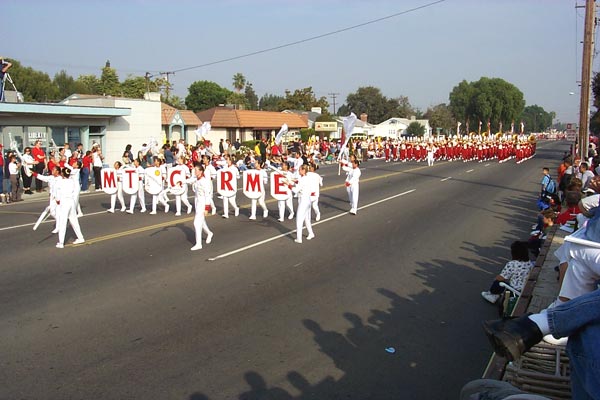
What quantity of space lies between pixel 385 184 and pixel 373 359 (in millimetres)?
21250

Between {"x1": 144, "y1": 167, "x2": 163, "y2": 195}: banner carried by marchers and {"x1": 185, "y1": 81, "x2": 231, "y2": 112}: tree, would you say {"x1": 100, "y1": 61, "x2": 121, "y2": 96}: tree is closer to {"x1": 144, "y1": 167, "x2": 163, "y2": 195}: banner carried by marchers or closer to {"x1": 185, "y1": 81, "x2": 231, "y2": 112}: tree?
{"x1": 185, "y1": 81, "x2": 231, "y2": 112}: tree

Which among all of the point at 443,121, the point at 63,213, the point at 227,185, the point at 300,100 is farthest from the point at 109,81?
the point at 63,213

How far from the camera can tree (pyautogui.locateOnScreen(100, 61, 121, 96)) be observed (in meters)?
77.6

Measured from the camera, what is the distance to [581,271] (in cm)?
436

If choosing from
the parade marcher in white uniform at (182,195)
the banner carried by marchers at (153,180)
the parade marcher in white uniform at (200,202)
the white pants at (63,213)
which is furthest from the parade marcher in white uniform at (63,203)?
the banner carried by marchers at (153,180)

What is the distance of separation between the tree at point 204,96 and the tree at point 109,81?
13322 mm

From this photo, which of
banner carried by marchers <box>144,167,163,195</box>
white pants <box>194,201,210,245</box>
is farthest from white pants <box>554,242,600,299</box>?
banner carried by marchers <box>144,167,163,195</box>

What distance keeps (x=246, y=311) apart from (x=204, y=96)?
86109mm

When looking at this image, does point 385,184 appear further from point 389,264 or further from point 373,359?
point 373,359

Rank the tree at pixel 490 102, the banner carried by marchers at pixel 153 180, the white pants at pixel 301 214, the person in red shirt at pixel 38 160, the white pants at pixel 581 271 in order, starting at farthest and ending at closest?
1. the tree at pixel 490 102
2. the person in red shirt at pixel 38 160
3. the banner carried by marchers at pixel 153 180
4. the white pants at pixel 301 214
5. the white pants at pixel 581 271

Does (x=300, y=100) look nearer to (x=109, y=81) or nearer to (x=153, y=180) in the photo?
(x=109, y=81)

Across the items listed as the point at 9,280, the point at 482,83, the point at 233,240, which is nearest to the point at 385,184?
the point at 233,240

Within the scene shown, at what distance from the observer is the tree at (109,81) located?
77625 millimetres

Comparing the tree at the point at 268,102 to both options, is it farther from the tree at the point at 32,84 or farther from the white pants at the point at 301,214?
the white pants at the point at 301,214
